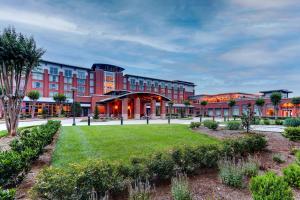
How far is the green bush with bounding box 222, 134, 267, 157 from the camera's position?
7.90 m

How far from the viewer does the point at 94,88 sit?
75250mm

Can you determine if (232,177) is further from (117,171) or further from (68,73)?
(68,73)

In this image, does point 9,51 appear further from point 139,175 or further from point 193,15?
point 193,15

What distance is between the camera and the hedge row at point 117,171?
4032 mm

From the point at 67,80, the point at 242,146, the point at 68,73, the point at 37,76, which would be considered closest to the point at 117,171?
the point at 242,146

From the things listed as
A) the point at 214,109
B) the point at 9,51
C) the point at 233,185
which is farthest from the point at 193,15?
the point at 214,109

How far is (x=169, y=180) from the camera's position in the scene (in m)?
6.10

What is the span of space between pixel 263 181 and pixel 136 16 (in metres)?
19.0

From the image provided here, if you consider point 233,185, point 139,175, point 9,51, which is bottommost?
point 233,185

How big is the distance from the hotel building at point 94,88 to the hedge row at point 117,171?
3809 centimetres

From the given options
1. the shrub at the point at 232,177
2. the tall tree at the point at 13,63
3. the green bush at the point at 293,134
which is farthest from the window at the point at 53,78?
the shrub at the point at 232,177

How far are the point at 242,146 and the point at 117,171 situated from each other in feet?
20.0

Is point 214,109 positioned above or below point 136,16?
below

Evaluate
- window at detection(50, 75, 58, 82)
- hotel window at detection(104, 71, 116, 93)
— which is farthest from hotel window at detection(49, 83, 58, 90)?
hotel window at detection(104, 71, 116, 93)
